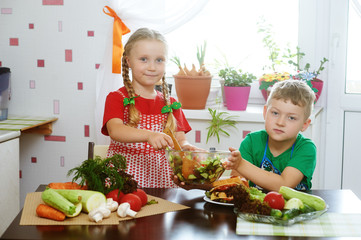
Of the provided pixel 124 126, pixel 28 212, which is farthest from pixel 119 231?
pixel 124 126

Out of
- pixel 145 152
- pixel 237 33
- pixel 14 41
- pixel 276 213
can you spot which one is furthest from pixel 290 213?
pixel 14 41

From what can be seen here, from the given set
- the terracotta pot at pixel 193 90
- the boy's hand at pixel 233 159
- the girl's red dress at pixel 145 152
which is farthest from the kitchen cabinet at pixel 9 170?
the boy's hand at pixel 233 159

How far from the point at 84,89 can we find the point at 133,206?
1631 millimetres

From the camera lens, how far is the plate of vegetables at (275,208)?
1.26 meters

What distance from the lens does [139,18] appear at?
2.65m

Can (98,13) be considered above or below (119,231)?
above

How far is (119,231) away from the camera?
3.99 ft

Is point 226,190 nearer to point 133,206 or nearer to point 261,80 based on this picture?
point 133,206

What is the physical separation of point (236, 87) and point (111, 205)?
1443 mm

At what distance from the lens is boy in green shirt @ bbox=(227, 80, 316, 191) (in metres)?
1.64

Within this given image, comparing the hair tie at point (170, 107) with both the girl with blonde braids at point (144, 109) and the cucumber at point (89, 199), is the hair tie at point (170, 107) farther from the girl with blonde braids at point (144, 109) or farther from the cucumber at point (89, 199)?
the cucumber at point (89, 199)

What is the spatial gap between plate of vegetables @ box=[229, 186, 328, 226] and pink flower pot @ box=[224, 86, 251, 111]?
4.38ft

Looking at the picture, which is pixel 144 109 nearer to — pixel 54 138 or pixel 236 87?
pixel 236 87

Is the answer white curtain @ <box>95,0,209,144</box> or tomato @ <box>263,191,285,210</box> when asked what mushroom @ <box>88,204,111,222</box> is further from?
white curtain @ <box>95,0,209,144</box>
